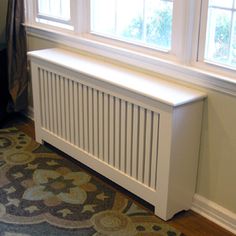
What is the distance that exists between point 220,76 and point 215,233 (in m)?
0.83

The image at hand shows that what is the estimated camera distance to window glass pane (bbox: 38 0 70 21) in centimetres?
313

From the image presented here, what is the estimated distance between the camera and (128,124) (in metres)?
2.41

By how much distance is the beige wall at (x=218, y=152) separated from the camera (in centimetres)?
220

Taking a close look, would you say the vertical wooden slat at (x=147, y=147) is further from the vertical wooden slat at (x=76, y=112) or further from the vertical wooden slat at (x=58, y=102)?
the vertical wooden slat at (x=58, y=102)

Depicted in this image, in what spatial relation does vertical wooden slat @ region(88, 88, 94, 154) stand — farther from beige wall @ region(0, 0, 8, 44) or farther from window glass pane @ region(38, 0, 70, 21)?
beige wall @ region(0, 0, 8, 44)

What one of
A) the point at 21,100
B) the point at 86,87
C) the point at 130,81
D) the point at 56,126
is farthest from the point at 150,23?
the point at 21,100

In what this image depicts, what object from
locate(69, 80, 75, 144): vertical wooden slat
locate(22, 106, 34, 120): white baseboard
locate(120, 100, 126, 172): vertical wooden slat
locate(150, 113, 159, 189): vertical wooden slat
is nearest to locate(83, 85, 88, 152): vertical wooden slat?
locate(69, 80, 75, 144): vertical wooden slat

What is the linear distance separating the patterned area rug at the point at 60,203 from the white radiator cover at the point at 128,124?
0.09 m

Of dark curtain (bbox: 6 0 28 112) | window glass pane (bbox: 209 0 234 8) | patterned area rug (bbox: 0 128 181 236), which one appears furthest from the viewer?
dark curtain (bbox: 6 0 28 112)

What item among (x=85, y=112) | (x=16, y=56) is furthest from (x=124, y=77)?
(x=16, y=56)

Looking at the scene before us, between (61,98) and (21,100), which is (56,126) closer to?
(61,98)

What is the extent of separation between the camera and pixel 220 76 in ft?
7.13

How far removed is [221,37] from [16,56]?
1.85m

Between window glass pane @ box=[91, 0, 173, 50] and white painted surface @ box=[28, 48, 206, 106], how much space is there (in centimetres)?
20
